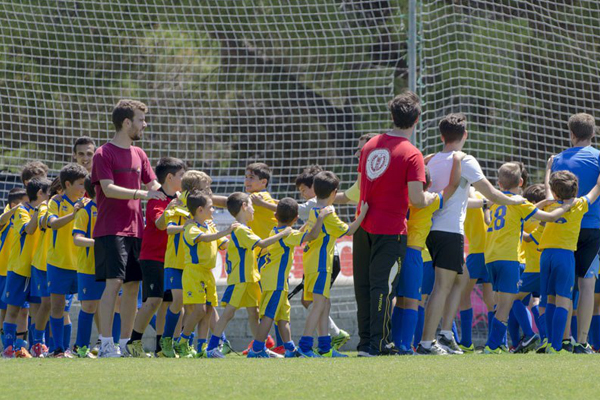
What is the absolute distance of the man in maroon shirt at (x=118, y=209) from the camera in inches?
280

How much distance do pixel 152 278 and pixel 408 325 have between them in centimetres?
205

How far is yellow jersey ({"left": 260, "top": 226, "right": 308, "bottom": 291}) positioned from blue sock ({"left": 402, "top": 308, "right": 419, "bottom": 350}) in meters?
1.01

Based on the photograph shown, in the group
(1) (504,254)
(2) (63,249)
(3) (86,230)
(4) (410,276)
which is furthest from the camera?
(2) (63,249)

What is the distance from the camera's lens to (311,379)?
4.96 metres

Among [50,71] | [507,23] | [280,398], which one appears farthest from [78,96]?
[280,398]

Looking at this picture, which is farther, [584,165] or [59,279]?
[59,279]

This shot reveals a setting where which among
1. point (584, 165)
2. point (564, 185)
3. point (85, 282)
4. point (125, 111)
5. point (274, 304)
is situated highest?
point (125, 111)

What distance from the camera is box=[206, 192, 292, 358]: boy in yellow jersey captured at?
734 centimetres

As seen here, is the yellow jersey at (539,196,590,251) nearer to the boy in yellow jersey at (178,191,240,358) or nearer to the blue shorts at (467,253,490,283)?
the blue shorts at (467,253,490,283)

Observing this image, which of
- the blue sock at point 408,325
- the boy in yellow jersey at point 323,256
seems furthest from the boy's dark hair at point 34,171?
the blue sock at point 408,325

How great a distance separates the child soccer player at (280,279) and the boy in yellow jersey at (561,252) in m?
1.70

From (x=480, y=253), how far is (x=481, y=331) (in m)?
2.54

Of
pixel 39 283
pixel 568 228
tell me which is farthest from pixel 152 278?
pixel 568 228

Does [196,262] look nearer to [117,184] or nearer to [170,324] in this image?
[170,324]
